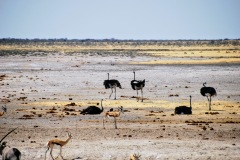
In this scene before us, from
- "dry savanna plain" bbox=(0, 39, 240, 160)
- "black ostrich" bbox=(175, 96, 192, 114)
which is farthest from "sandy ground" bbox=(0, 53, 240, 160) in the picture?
"black ostrich" bbox=(175, 96, 192, 114)

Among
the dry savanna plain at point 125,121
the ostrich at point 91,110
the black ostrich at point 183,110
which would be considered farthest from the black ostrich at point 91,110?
the black ostrich at point 183,110

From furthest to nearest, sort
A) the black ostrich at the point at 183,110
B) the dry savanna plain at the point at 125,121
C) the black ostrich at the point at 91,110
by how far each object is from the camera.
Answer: the black ostrich at the point at 91,110 < the black ostrich at the point at 183,110 < the dry savanna plain at the point at 125,121

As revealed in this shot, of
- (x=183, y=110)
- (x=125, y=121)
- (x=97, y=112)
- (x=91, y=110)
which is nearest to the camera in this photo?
(x=125, y=121)

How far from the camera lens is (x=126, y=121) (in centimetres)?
2575

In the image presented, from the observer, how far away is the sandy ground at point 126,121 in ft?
61.8

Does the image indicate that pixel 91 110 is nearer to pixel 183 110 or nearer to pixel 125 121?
pixel 125 121

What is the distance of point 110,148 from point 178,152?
2764 millimetres

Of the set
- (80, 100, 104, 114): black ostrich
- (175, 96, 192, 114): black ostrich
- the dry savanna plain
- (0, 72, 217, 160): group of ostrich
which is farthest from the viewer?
(80, 100, 104, 114): black ostrich

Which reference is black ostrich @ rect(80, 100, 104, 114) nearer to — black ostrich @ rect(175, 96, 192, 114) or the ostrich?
the ostrich

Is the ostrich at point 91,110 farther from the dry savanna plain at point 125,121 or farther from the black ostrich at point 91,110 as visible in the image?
the dry savanna plain at point 125,121

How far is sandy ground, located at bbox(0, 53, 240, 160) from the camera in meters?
18.8

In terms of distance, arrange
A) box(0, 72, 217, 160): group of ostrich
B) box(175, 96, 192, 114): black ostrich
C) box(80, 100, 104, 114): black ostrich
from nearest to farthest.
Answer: box(0, 72, 217, 160): group of ostrich, box(175, 96, 192, 114): black ostrich, box(80, 100, 104, 114): black ostrich

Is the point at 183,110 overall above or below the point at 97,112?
above

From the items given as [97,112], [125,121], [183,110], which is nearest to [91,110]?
[97,112]
